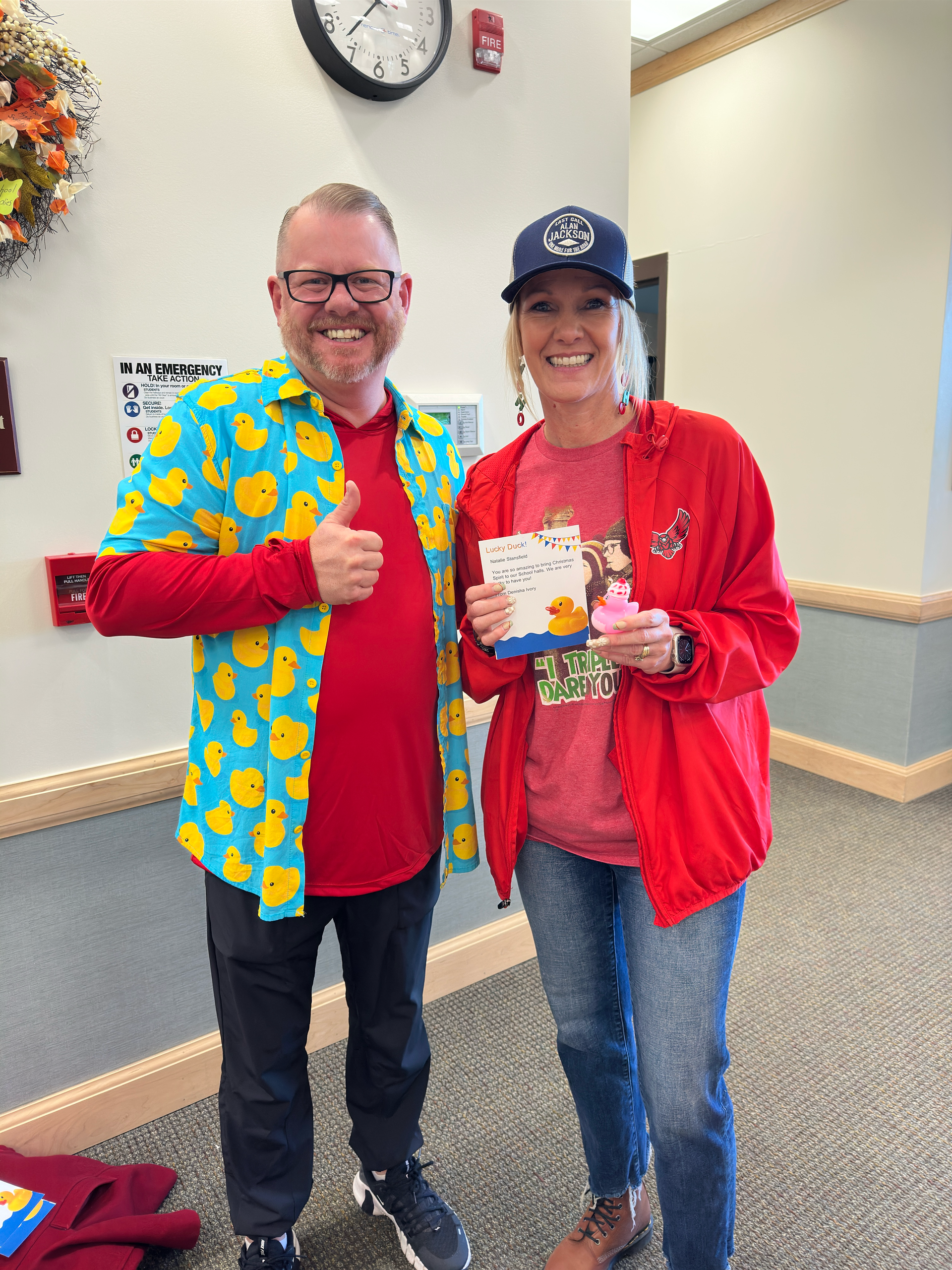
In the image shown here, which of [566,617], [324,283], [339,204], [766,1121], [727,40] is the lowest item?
[766,1121]

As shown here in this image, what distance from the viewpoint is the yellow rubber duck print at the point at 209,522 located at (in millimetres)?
1271

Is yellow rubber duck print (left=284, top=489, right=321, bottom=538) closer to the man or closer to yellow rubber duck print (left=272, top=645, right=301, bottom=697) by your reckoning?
the man

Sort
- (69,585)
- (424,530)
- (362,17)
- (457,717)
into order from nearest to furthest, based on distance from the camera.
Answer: (424,530) → (457,717) → (69,585) → (362,17)

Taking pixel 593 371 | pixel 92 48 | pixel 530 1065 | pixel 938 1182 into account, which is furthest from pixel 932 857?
pixel 92 48

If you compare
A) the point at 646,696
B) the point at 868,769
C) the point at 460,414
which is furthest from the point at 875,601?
the point at 646,696

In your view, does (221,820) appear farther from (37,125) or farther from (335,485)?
(37,125)

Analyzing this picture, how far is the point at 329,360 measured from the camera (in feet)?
4.33

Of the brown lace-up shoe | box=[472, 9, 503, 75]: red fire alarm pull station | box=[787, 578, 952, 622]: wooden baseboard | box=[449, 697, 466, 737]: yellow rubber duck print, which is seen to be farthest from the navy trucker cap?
box=[787, 578, 952, 622]: wooden baseboard

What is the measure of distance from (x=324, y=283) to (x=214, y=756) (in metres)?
0.79

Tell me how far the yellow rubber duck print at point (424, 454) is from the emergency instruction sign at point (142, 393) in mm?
534

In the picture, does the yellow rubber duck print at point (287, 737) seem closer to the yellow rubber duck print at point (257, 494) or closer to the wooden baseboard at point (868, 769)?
the yellow rubber duck print at point (257, 494)

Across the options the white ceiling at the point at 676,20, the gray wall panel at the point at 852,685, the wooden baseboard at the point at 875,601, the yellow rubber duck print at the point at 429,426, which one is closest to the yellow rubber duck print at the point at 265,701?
the yellow rubber duck print at the point at 429,426

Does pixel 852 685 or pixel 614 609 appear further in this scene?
pixel 852 685

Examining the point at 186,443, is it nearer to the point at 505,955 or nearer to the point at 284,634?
the point at 284,634
